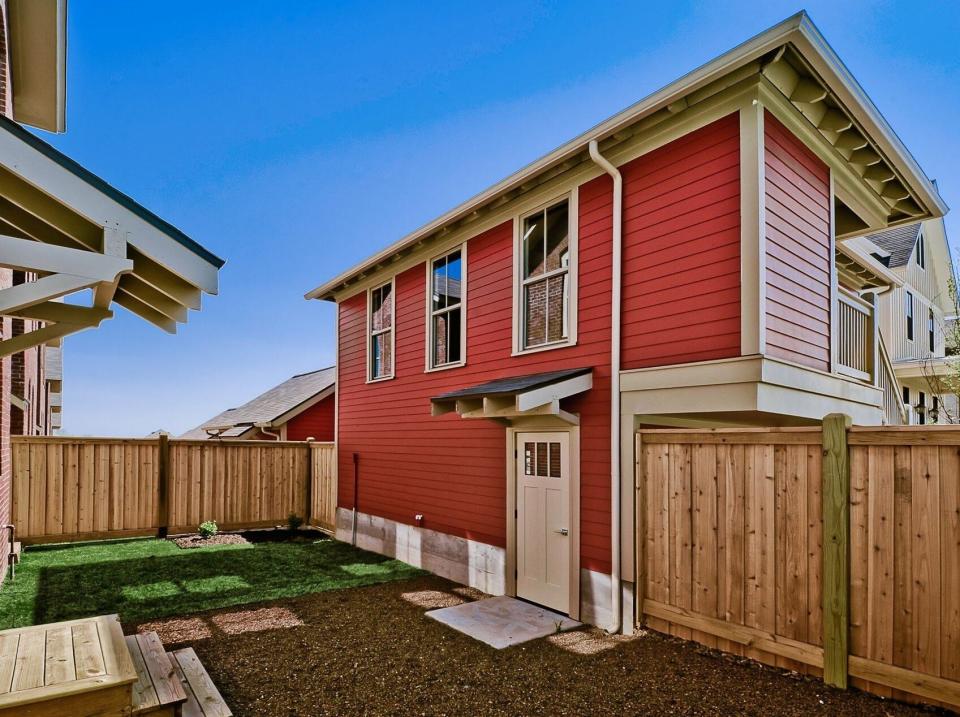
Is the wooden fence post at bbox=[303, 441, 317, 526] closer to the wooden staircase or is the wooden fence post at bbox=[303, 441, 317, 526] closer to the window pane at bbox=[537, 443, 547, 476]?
the window pane at bbox=[537, 443, 547, 476]

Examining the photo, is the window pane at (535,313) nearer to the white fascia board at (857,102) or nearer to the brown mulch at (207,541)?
the white fascia board at (857,102)

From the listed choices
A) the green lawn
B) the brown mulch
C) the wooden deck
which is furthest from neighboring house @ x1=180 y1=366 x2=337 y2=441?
the wooden deck

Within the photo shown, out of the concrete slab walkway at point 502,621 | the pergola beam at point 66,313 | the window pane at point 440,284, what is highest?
the window pane at point 440,284

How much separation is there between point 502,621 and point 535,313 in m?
3.56

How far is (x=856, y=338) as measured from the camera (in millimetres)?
7203

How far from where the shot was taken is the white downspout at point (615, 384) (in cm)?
583

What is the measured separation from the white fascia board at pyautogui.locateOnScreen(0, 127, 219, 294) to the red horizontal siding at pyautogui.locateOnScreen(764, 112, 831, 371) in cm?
462

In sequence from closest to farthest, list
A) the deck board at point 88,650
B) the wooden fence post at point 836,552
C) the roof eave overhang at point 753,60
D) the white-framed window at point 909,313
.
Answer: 1. the deck board at point 88,650
2. the wooden fence post at point 836,552
3. the roof eave overhang at point 753,60
4. the white-framed window at point 909,313

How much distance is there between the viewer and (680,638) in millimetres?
5453

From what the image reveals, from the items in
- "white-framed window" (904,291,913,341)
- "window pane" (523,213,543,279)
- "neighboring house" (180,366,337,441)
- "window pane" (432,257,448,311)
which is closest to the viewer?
"window pane" (523,213,543,279)

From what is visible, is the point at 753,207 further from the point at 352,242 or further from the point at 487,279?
the point at 352,242

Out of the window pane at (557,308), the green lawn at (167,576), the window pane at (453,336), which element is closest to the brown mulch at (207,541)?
the green lawn at (167,576)

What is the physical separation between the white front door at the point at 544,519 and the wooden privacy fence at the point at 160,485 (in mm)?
5957

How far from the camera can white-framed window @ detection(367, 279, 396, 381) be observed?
1032 centimetres
